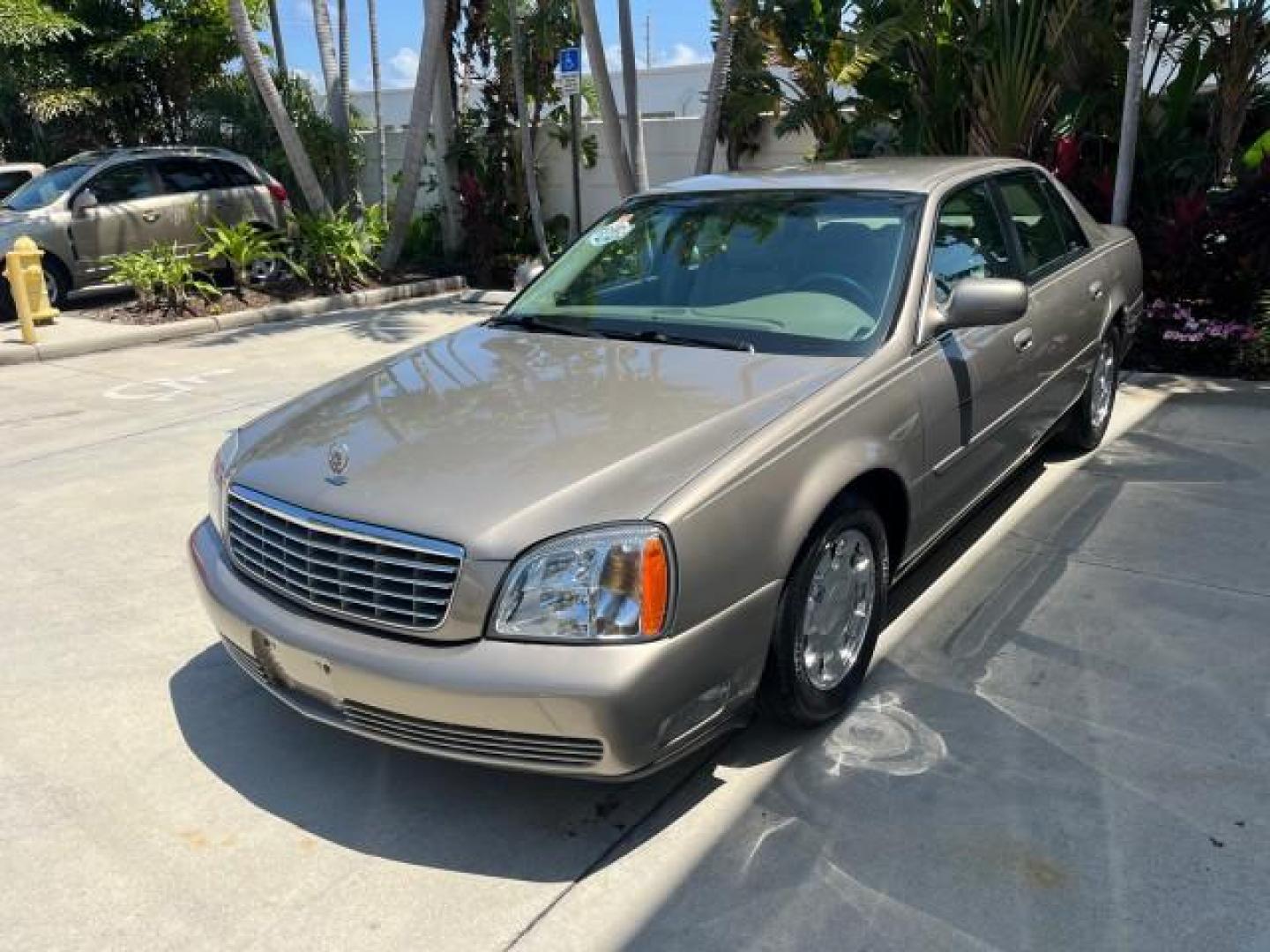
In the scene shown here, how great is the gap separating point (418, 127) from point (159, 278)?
360cm

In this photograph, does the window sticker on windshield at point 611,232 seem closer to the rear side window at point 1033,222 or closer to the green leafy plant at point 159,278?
the rear side window at point 1033,222

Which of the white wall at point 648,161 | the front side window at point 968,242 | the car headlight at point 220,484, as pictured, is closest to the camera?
the car headlight at point 220,484

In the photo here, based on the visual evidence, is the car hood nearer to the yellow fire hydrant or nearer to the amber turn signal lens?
the amber turn signal lens

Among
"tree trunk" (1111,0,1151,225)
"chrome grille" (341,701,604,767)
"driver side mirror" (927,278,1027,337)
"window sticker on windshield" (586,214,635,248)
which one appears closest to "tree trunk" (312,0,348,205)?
"tree trunk" (1111,0,1151,225)

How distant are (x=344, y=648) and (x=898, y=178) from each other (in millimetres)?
2775

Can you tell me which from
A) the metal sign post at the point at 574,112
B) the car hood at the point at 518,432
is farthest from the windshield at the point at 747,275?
the metal sign post at the point at 574,112

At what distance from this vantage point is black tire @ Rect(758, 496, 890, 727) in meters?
2.96

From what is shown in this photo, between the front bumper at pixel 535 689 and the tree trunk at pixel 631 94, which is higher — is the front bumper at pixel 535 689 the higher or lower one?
the lower one

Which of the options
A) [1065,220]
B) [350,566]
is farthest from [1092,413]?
[350,566]

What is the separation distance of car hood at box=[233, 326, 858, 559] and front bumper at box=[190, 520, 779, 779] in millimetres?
292

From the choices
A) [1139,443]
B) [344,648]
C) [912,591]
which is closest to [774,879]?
[344,648]

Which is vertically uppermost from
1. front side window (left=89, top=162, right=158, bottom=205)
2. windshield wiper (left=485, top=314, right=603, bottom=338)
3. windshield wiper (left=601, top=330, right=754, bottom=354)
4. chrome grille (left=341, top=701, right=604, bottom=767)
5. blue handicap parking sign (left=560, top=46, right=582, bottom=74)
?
blue handicap parking sign (left=560, top=46, right=582, bottom=74)

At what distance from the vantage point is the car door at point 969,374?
3674 millimetres

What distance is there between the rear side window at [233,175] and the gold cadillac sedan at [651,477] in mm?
9788
